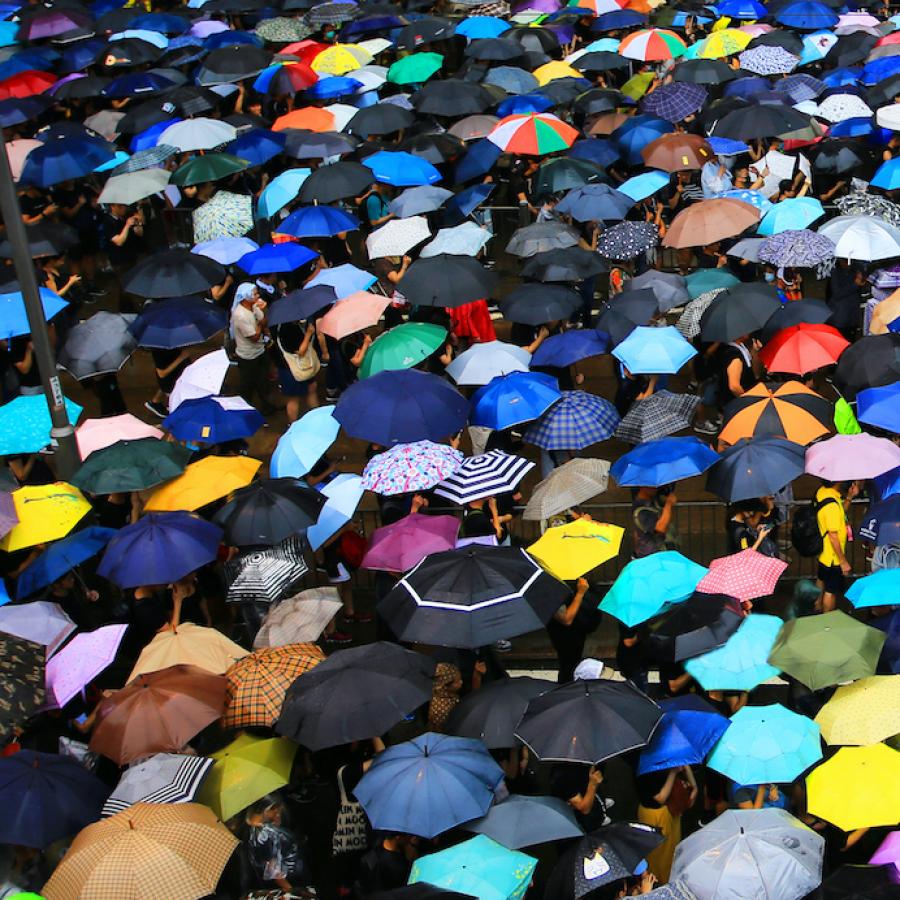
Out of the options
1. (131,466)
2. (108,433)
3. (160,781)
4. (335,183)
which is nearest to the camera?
(160,781)

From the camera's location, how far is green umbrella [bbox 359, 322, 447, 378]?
13430 millimetres

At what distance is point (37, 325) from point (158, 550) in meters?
2.46

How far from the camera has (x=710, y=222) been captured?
15078 millimetres

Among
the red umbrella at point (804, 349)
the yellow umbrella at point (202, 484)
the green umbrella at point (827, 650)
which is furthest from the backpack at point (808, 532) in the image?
the yellow umbrella at point (202, 484)

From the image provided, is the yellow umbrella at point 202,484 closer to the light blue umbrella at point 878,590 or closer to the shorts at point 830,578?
the shorts at point 830,578

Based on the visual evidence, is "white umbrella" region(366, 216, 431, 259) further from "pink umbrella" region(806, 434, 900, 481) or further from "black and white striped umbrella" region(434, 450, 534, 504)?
"pink umbrella" region(806, 434, 900, 481)

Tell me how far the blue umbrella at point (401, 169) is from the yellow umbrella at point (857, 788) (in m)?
9.65

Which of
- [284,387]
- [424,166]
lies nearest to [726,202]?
[424,166]

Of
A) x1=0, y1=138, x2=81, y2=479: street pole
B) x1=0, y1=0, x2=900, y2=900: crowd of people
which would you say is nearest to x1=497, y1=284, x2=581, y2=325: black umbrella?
x1=0, y1=0, x2=900, y2=900: crowd of people

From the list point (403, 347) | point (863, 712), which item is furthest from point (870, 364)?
point (863, 712)

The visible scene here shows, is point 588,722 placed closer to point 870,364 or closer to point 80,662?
point 80,662

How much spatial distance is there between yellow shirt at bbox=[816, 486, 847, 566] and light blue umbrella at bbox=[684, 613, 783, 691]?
150 centimetres

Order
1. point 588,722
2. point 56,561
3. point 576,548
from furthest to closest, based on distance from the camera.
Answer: point 56,561, point 576,548, point 588,722

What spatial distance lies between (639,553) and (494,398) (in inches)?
76.0
